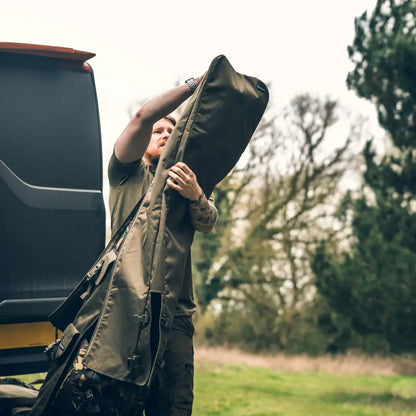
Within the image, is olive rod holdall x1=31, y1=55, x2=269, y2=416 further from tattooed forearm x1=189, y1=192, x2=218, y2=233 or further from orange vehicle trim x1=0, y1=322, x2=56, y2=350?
orange vehicle trim x1=0, y1=322, x2=56, y2=350

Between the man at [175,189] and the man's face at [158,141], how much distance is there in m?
0.05

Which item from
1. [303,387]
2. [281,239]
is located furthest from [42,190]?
[281,239]

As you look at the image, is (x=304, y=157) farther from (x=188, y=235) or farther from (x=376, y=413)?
(x=188, y=235)

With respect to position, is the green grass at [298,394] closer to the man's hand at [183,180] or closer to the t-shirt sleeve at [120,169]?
the t-shirt sleeve at [120,169]

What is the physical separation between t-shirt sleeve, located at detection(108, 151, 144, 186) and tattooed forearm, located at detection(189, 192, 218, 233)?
17.5 inches

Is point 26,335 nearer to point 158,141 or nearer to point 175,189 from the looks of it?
point 158,141

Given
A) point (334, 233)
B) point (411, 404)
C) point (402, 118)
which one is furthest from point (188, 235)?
point (334, 233)

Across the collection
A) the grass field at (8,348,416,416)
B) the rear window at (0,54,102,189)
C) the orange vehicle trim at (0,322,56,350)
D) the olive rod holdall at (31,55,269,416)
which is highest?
the rear window at (0,54,102,189)

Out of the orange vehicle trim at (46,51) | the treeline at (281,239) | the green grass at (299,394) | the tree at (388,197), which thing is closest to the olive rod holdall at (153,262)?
the orange vehicle trim at (46,51)

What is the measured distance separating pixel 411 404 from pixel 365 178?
4.56 metres

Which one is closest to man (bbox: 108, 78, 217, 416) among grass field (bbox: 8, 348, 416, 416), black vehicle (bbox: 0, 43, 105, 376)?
black vehicle (bbox: 0, 43, 105, 376)

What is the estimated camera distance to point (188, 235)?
3088mm

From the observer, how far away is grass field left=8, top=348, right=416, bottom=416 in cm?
1003

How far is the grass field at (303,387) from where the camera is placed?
10.0 metres
